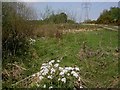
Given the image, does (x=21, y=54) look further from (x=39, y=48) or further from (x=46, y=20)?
(x=46, y=20)

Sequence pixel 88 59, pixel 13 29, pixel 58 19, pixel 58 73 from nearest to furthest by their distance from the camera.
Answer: pixel 58 73, pixel 88 59, pixel 13 29, pixel 58 19

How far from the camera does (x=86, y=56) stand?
24.3ft

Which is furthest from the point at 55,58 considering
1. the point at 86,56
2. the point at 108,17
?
the point at 108,17

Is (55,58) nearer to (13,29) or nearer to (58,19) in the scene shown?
(13,29)

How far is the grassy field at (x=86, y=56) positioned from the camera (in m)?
6.37

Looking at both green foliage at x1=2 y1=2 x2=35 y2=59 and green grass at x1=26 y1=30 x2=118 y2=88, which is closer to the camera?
green grass at x1=26 y1=30 x2=118 y2=88

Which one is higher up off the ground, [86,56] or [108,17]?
[108,17]

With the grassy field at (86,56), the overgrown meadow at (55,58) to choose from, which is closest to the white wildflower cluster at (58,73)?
the overgrown meadow at (55,58)

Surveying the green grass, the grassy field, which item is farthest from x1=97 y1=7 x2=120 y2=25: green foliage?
the grassy field

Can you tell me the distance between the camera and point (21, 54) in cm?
794

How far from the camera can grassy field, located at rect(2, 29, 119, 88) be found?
6.37 meters

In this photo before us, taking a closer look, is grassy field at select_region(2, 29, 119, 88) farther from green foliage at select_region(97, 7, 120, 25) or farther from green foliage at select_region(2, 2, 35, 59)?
green foliage at select_region(97, 7, 120, 25)

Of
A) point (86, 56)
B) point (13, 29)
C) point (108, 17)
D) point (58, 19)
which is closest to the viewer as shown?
point (86, 56)

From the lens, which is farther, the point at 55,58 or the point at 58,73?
the point at 55,58
